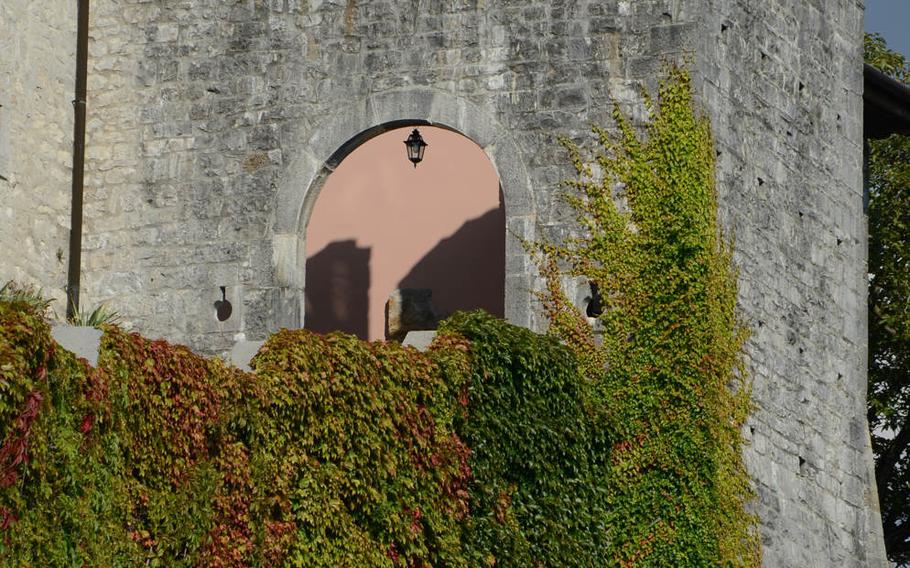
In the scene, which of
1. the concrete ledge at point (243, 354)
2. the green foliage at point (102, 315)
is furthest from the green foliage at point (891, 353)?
the concrete ledge at point (243, 354)

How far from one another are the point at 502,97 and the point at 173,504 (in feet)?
15.8

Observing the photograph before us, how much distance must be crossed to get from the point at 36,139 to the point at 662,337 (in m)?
4.86

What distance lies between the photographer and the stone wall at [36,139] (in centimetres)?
1530

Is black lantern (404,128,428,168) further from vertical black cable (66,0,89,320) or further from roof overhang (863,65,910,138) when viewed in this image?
roof overhang (863,65,910,138)

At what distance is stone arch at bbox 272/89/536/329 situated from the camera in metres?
15.1

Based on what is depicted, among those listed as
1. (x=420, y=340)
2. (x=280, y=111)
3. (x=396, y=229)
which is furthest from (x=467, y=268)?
(x=420, y=340)

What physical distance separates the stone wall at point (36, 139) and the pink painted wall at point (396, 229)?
3.87m

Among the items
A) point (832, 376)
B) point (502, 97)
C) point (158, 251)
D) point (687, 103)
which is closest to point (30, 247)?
point (158, 251)

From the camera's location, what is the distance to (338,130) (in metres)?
15.5

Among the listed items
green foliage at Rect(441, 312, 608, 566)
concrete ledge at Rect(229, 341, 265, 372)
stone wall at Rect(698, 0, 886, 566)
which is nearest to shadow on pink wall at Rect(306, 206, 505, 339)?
stone wall at Rect(698, 0, 886, 566)

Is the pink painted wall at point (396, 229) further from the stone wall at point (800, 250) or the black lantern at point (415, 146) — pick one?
the stone wall at point (800, 250)

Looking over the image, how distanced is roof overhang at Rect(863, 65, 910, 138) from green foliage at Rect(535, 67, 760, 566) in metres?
4.09

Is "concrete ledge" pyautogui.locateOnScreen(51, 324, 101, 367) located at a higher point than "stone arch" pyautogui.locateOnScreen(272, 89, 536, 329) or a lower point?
lower

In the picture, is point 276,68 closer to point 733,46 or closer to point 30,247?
point 30,247
